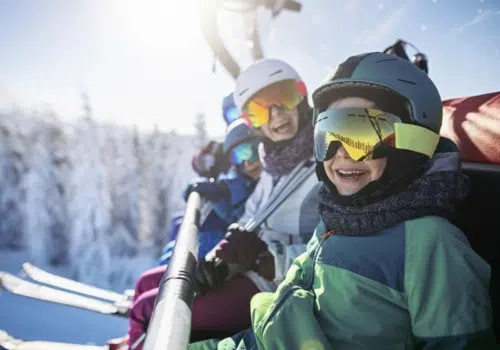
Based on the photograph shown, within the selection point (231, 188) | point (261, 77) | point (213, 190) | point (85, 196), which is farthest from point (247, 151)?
point (85, 196)

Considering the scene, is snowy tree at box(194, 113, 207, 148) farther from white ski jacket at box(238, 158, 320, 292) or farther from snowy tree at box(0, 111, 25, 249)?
white ski jacket at box(238, 158, 320, 292)

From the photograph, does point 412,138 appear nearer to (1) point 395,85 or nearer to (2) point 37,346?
(1) point 395,85

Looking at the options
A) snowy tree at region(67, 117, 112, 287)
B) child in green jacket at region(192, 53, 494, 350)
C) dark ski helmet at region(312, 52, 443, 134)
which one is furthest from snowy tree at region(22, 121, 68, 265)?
dark ski helmet at region(312, 52, 443, 134)

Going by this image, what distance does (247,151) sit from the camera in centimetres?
399

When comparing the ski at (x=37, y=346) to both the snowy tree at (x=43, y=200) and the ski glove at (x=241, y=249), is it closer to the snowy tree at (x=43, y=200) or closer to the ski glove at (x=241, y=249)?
the ski glove at (x=241, y=249)

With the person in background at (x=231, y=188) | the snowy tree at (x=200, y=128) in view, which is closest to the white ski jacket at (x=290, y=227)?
the person in background at (x=231, y=188)

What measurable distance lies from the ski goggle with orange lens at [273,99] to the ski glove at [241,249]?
105 cm

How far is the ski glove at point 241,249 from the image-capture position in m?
2.37

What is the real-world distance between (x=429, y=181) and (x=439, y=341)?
60cm

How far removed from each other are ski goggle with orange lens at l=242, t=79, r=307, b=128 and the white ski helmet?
4cm

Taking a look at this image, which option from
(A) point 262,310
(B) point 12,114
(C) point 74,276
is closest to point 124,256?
(C) point 74,276

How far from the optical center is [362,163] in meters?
1.41

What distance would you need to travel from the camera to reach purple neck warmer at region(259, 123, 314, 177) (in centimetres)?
265

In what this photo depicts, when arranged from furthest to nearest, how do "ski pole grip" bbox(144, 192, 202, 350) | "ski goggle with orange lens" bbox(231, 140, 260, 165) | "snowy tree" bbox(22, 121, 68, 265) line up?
1. "snowy tree" bbox(22, 121, 68, 265)
2. "ski goggle with orange lens" bbox(231, 140, 260, 165)
3. "ski pole grip" bbox(144, 192, 202, 350)
